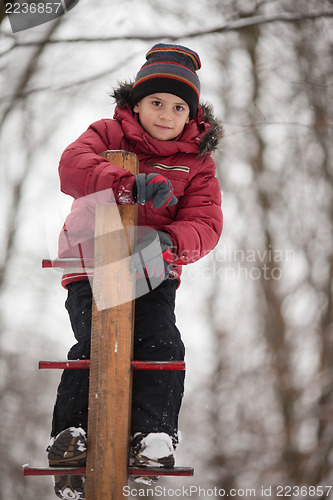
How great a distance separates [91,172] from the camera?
2.14m

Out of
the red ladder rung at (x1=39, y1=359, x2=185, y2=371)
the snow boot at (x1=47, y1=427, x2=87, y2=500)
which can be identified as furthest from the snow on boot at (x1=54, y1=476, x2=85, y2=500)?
the red ladder rung at (x1=39, y1=359, x2=185, y2=371)

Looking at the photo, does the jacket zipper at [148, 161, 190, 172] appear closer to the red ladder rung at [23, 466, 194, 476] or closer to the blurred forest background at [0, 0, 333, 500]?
the red ladder rung at [23, 466, 194, 476]

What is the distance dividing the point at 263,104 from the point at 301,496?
505 cm

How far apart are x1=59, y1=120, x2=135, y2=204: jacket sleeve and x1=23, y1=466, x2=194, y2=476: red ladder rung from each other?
90cm

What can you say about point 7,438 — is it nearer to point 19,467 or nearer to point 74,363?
point 19,467

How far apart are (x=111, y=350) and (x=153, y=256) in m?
0.35

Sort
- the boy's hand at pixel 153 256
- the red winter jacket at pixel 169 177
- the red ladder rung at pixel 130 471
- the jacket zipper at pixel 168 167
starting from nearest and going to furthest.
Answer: the red ladder rung at pixel 130 471
the boy's hand at pixel 153 256
the red winter jacket at pixel 169 177
the jacket zipper at pixel 168 167

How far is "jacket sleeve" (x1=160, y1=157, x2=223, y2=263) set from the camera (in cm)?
229

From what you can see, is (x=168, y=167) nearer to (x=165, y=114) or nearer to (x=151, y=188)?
(x=165, y=114)

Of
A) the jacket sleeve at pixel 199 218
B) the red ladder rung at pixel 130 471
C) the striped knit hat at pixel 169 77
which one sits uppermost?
the striped knit hat at pixel 169 77

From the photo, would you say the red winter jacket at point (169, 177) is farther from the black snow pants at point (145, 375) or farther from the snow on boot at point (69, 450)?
the snow on boot at point (69, 450)

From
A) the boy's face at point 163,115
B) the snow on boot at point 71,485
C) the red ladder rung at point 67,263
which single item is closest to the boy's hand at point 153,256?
the red ladder rung at point 67,263

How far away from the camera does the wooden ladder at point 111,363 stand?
204cm

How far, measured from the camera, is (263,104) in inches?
339
